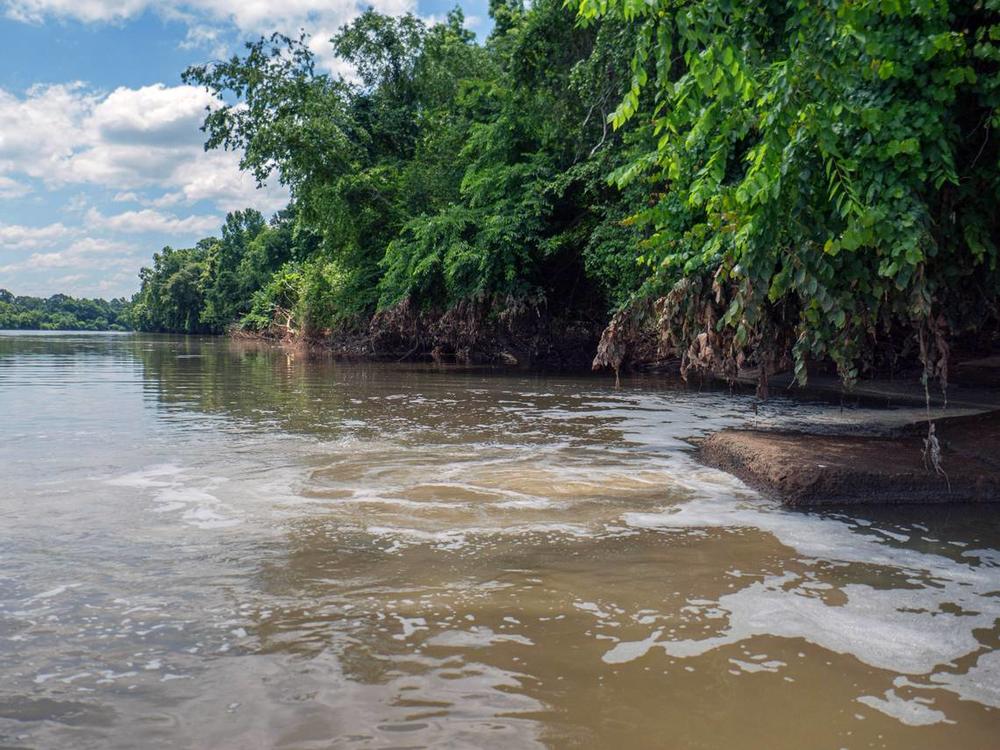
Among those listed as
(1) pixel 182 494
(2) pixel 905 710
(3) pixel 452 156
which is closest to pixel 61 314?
(3) pixel 452 156

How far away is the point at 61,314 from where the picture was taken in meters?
131

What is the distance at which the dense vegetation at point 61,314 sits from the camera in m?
119

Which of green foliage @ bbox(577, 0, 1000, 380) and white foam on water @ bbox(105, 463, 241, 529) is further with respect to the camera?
white foam on water @ bbox(105, 463, 241, 529)

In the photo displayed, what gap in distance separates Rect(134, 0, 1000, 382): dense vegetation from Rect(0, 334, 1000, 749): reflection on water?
1.81 meters

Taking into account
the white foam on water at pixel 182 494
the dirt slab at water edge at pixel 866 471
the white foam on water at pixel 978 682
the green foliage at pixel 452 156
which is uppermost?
the green foliage at pixel 452 156

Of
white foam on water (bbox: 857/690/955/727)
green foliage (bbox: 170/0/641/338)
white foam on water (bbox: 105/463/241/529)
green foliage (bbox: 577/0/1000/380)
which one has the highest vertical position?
green foliage (bbox: 170/0/641/338)

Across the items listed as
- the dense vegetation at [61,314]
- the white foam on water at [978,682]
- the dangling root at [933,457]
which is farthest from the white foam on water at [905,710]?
the dense vegetation at [61,314]

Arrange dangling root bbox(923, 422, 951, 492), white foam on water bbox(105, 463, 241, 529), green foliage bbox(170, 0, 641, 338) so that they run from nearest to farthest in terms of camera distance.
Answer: white foam on water bbox(105, 463, 241, 529) < dangling root bbox(923, 422, 951, 492) < green foliage bbox(170, 0, 641, 338)

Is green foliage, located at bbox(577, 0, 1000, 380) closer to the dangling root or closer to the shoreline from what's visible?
the shoreline

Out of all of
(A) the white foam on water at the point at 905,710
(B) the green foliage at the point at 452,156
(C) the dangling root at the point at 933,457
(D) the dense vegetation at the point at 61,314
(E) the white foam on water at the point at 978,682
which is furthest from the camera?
(D) the dense vegetation at the point at 61,314

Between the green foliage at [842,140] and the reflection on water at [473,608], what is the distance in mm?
1657

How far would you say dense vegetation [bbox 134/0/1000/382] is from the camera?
4730 mm

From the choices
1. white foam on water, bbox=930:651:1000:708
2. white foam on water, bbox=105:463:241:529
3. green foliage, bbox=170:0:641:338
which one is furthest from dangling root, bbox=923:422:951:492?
green foliage, bbox=170:0:641:338

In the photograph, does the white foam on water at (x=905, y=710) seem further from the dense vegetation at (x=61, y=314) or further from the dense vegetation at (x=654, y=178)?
the dense vegetation at (x=61, y=314)
